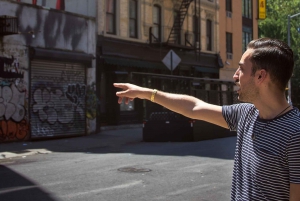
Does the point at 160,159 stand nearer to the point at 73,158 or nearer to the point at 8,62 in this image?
the point at 73,158

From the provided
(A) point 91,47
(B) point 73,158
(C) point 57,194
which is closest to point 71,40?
(A) point 91,47

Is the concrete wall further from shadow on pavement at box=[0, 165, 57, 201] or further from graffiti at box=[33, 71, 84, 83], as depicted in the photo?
shadow on pavement at box=[0, 165, 57, 201]

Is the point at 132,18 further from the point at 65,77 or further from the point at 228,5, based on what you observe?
the point at 228,5

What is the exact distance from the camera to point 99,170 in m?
10.8

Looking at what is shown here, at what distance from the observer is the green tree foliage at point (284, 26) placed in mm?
41219

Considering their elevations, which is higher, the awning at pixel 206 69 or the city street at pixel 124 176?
the awning at pixel 206 69

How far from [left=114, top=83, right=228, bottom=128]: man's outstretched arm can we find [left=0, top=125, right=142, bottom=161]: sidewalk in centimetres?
1173

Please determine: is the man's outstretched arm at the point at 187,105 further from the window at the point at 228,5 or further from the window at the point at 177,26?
the window at the point at 228,5

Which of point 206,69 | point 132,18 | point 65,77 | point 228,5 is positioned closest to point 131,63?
point 132,18

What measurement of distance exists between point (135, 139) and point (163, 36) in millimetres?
9495

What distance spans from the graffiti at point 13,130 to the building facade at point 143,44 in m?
4.73

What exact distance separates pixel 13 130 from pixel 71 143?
2.27 m

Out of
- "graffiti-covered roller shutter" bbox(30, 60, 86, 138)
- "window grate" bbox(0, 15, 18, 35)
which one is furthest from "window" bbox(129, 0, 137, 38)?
"window grate" bbox(0, 15, 18, 35)

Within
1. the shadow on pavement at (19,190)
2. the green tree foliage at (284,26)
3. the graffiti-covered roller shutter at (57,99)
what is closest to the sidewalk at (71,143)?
the graffiti-covered roller shutter at (57,99)
